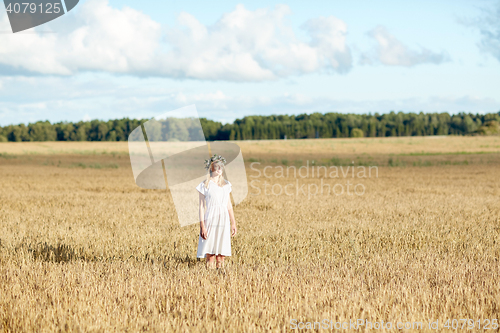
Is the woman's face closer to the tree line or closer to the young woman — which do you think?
the young woman

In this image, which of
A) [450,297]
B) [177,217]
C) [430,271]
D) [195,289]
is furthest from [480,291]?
[177,217]

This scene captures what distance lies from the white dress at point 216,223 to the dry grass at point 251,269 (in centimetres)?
30

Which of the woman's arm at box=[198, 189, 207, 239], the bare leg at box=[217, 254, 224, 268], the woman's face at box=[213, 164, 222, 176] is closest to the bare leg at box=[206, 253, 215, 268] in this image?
the bare leg at box=[217, 254, 224, 268]

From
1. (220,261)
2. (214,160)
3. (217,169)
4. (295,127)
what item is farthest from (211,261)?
(295,127)

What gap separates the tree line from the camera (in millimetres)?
112750

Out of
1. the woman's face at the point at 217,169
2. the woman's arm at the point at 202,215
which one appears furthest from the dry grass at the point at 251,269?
the woman's face at the point at 217,169

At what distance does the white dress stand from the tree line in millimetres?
94136

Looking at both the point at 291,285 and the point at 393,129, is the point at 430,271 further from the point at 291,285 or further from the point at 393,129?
the point at 393,129

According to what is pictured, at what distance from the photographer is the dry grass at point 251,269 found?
4.28 m

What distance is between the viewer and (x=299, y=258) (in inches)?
278

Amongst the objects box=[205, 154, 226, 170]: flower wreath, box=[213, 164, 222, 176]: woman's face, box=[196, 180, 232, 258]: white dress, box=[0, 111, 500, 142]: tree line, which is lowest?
box=[196, 180, 232, 258]: white dress

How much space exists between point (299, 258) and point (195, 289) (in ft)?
8.32

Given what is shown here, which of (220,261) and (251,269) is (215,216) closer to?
(220,261)

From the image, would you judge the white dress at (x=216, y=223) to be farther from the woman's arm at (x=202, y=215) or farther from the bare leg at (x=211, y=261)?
the bare leg at (x=211, y=261)
